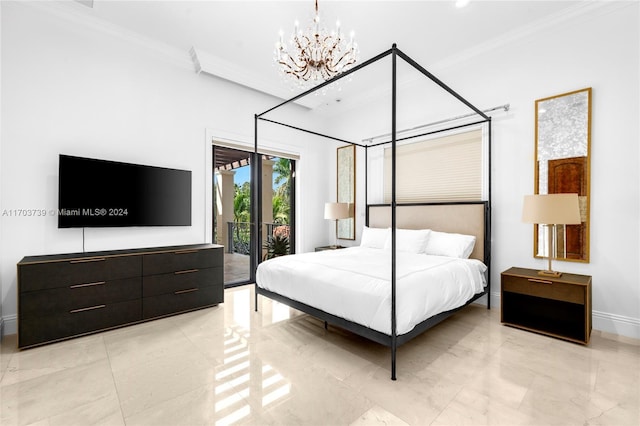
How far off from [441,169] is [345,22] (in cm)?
214

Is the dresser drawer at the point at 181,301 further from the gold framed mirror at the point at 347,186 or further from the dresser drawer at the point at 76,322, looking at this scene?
the gold framed mirror at the point at 347,186

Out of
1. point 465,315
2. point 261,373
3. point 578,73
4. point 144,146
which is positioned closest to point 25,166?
point 144,146

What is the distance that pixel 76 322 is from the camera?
2629 mm

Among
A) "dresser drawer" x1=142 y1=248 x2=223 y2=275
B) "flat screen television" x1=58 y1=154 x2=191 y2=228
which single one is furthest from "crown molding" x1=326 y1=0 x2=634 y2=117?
"dresser drawer" x1=142 y1=248 x2=223 y2=275

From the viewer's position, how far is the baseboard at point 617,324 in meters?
2.61

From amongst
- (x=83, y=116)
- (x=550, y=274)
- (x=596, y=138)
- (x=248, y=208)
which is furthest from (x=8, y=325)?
(x=596, y=138)

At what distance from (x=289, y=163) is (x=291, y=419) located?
4082 millimetres

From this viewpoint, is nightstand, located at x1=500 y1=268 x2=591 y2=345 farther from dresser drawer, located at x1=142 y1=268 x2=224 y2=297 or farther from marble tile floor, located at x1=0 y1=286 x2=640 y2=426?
dresser drawer, located at x1=142 y1=268 x2=224 y2=297

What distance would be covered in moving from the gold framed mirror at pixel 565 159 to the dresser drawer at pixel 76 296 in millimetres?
4184

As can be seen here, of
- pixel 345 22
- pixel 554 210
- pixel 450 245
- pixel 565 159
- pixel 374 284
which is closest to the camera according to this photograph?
pixel 374 284

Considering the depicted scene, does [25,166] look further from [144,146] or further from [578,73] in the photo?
[578,73]

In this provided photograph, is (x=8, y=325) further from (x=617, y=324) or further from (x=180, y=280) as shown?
(x=617, y=324)

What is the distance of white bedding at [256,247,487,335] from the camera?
2078mm

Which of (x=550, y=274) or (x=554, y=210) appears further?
(x=550, y=274)
